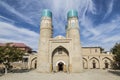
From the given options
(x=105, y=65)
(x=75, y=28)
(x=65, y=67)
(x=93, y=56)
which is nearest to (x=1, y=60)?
(x=65, y=67)

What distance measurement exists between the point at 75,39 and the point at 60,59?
614 centimetres

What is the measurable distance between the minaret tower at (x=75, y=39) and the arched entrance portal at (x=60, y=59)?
250 cm

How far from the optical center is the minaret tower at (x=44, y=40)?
30438 millimetres

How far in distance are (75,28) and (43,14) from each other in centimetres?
879

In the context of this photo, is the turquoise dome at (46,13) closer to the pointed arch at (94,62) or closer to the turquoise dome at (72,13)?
the turquoise dome at (72,13)

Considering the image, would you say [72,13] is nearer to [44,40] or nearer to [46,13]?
[46,13]

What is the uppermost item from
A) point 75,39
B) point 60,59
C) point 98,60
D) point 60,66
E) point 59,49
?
point 75,39

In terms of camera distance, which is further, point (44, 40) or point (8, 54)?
point (44, 40)

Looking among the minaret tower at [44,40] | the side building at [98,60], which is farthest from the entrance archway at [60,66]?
the side building at [98,60]

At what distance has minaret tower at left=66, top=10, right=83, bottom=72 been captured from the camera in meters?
30.4

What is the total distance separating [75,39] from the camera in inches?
1245

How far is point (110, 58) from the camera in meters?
45.1

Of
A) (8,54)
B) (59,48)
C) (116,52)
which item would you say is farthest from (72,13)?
(8,54)

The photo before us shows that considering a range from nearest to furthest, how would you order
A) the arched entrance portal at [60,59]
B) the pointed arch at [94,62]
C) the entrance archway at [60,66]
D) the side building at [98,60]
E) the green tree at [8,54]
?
1. the green tree at [8,54]
2. the arched entrance portal at [60,59]
3. the entrance archway at [60,66]
4. the side building at [98,60]
5. the pointed arch at [94,62]
